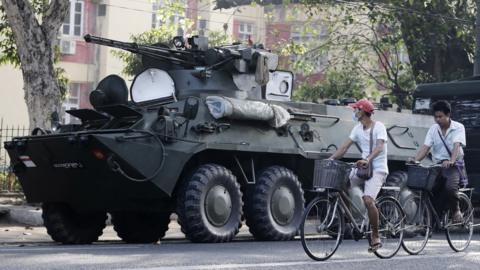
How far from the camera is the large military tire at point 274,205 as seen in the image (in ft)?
55.1

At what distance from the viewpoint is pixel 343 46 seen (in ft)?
111

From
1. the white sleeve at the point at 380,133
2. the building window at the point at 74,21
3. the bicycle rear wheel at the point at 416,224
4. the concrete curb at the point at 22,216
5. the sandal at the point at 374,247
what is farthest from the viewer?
the building window at the point at 74,21

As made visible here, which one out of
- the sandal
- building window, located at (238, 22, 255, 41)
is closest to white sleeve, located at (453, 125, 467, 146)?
the sandal

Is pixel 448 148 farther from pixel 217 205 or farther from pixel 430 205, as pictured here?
pixel 217 205

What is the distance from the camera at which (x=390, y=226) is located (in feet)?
43.2

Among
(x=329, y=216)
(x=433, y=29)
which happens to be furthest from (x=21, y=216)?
(x=433, y=29)

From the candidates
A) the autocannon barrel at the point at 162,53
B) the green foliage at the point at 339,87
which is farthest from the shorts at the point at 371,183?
the green foliage at the point at 339,87

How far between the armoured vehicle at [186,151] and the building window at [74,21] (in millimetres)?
22536

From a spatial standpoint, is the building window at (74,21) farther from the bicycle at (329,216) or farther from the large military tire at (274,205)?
the bicycle at (329,216)

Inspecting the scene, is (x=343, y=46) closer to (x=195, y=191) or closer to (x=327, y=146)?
(x=327, y=146)

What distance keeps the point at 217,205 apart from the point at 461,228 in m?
3.48

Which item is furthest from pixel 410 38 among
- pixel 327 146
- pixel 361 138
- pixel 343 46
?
pixel 361 138

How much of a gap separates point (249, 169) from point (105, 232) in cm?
383

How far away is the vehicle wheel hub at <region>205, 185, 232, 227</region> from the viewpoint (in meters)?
16.0
